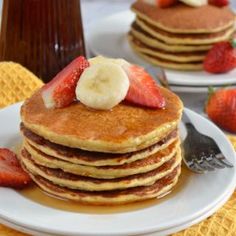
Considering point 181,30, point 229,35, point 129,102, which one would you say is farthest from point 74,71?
point 229,35

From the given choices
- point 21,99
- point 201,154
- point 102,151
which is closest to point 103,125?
point 102,151

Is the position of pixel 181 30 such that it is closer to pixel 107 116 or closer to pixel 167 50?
pixel 167 50

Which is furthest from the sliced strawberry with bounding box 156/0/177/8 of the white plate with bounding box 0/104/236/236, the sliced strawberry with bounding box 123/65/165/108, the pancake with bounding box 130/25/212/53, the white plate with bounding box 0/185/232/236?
the white plate with bounding box 0/185/232/236

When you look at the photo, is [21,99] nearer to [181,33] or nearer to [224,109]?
[224,109]

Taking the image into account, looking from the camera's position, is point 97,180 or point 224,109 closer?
point 97,180

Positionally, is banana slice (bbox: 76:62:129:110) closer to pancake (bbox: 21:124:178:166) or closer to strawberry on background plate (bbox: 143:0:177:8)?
pancake (bbox: 21:124:178:166)

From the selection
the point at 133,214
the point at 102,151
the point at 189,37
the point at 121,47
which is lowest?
the point at 121,47
